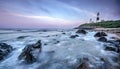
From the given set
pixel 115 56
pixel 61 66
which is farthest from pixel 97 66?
pixel 115 56

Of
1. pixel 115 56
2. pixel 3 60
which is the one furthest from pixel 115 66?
pixel 3 60

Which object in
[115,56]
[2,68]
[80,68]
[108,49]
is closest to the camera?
[80,68]

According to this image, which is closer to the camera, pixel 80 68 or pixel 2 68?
pixel 80 68

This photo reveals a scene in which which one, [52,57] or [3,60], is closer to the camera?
[3,60]

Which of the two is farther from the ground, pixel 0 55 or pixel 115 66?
pixel 0 55

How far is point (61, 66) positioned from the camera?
23.5ft

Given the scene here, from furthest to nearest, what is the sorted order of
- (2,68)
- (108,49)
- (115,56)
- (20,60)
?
(108,49), (115,56), (20,60), (2,68)

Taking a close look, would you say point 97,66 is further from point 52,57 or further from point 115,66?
point 52,57

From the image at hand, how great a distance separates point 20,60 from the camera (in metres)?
7.96

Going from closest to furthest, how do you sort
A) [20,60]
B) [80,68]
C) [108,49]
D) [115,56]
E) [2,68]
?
[80,68], [2,68], [20,60], [115,56], [108,49]

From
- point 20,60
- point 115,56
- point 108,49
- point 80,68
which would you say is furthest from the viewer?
point 108,49

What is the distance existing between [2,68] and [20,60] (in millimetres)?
1294

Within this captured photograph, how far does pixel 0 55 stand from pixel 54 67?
3.97 meters

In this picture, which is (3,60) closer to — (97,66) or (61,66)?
(61,66)
